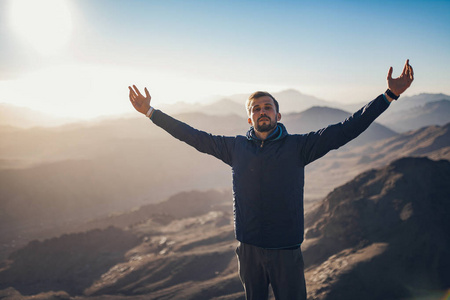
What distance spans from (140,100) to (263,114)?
4.40 ft

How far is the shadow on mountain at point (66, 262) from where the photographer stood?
10305mm

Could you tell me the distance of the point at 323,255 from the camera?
8.71m

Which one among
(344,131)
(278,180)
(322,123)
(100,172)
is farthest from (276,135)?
(322,123)

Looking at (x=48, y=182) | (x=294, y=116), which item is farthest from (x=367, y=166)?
(x=294, y=116)

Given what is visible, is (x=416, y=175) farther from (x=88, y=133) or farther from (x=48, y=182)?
(x=88, y=133)

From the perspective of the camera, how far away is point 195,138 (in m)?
2.66

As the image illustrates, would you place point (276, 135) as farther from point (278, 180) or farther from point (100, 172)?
point (100, 172)

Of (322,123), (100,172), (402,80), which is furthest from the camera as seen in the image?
(322,123)

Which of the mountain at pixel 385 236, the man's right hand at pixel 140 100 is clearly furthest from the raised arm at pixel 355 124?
the mountain at pixel 385 236

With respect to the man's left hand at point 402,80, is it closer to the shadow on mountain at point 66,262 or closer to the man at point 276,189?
the man at point 276,189

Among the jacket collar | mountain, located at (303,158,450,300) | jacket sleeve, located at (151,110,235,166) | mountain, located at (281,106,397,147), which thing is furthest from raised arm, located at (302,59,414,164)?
mountain, located at (281,106,397,147)

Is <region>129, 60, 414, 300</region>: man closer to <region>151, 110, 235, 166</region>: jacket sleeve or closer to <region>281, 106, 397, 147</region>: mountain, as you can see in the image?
<region>151, 110, 235, 166</region>: jacket sleeve

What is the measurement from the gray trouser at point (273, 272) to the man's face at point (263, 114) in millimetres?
1010

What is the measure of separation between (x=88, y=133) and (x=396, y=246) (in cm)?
5731
